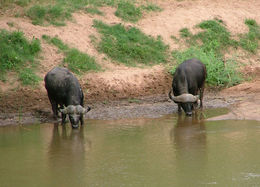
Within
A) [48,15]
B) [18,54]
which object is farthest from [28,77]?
[48,15]

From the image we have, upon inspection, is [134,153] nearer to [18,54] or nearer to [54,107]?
[54,107]

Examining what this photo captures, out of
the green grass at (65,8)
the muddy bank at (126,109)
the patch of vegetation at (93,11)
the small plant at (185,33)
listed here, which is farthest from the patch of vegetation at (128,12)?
the muddy bank at (126,109)

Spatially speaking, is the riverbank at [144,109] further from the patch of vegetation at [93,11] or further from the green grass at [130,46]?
the patch of vegetation at [93,11]

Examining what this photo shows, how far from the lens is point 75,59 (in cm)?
1593

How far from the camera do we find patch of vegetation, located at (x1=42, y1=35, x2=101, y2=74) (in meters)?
15.7

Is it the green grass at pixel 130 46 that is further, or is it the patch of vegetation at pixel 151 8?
the patch of vegetation at pixel 151 8

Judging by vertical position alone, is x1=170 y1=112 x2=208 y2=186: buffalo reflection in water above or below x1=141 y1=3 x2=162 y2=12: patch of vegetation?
below

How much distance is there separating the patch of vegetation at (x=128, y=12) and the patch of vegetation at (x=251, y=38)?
406cm

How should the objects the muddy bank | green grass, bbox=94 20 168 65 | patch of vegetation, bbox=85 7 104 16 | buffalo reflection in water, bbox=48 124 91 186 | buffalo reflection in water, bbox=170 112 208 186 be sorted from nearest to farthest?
buffalo reflection in water, bbox=170 112 208 186 → buffalo reflection in water, bbox=48 124 91 186 → the muddy bank → green grass, bbox=94 20 168 65 → patch of vegetation, bbox=85 7 104 16

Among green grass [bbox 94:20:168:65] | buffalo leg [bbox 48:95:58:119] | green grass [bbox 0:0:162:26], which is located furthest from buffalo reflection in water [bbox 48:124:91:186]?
green grass [bbox 0:0:162:26]

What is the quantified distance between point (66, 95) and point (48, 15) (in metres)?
6.50

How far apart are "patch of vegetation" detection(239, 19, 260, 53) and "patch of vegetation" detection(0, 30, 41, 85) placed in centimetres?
794

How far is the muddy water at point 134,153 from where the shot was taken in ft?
26.8

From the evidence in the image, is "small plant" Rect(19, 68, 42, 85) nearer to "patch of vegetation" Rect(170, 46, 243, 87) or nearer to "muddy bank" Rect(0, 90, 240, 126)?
"muddy bank" Rect(0, 90, 240, 126)
